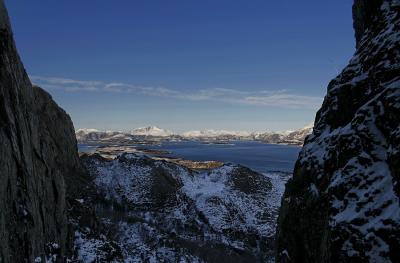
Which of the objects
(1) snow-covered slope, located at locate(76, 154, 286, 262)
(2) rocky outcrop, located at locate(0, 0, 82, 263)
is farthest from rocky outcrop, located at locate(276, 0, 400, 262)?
(1) snow-covered slope, located at locate(76, 154, 286, 262)

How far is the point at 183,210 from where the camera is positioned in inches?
5517

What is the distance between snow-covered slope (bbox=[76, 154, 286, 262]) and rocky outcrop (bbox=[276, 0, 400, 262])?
52789mm

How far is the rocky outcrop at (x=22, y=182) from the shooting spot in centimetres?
3847

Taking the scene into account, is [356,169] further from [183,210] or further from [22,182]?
[183,210]

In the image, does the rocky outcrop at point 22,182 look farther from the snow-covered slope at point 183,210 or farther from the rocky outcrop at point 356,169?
the rocky outcrop at point 356,169

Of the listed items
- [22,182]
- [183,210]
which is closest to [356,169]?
[22,182]

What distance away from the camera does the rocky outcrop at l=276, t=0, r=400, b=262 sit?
13836mm

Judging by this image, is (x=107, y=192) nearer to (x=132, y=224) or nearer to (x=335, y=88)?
(x=132, y=224)

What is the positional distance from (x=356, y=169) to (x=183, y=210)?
12742 centimetres

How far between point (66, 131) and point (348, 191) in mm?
139626

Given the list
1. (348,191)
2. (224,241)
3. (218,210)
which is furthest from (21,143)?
(218,210)

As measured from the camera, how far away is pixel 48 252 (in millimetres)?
51250

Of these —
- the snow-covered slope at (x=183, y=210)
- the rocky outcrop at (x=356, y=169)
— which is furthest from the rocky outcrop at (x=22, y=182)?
the rocky outcrop at (x=356, y=169)

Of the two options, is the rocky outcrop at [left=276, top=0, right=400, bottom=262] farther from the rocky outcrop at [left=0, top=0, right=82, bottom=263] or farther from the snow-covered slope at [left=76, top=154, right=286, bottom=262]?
the snow-covered slope at [left=76, top=154, right=286, bottom=262]
